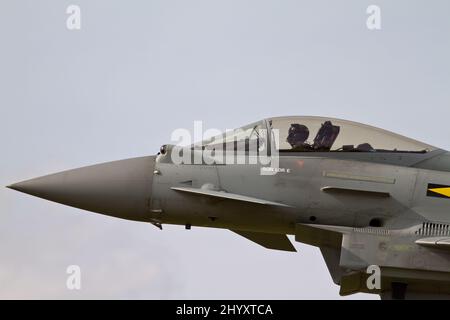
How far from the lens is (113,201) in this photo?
18.8 m

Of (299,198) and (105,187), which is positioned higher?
(105,187)

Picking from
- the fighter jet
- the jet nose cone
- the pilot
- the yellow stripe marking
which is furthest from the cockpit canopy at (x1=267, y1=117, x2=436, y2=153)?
the jet nose cone

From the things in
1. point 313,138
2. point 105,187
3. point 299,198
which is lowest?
point 299,198

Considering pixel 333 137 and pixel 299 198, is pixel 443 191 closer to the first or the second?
pixel 333 137

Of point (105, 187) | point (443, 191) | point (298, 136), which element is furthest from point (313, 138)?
point (105, 187)

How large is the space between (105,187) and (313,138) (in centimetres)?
354

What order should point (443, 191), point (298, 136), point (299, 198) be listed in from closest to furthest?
point (299, 198), point (443, 191), point (298, 136)

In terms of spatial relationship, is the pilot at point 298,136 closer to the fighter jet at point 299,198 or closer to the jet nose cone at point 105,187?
the fighter jet at point 299,198

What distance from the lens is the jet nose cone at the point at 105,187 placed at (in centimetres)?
1877

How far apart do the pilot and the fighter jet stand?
0.45 feet

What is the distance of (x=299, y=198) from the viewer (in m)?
18.8
